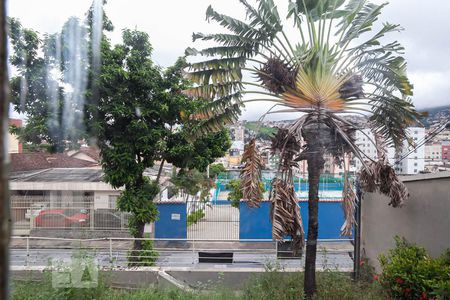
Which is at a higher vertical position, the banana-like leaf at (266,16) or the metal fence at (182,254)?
the banana-like leaf at (266,16)

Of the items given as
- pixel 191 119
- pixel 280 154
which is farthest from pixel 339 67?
pixel 191 119

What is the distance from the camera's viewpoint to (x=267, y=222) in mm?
6793

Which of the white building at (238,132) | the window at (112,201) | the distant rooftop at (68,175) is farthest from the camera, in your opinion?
the window at (112,201)

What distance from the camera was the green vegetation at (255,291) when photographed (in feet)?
11.5

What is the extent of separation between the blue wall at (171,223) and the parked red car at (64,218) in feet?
5.32

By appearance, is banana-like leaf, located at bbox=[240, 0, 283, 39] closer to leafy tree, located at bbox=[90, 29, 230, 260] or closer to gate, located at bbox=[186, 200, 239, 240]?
leafy tree, located at bbox=[90, 29, 230, 260]

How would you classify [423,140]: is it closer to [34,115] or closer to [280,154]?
[280,154]

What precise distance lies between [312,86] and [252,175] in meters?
1.17

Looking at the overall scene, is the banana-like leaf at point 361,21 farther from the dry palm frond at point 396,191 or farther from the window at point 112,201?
the window at point 112,201

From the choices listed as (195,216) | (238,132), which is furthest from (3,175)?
(195,216)

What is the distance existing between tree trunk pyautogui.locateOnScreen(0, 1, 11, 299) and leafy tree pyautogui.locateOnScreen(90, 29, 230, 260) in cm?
511

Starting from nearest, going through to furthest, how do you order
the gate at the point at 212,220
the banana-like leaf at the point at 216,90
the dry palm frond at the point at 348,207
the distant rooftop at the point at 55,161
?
1. the dry palm frond at the point at 348,207
2. the banana-like leaf at the point at 216,90
3. the distant rooftop at the point at 55,161
4. the gate at the point at 212,220

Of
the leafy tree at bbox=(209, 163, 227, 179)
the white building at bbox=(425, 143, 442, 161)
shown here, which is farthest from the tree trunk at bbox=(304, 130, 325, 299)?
the leafy tree at bbox=(209, 163, 227, 179)

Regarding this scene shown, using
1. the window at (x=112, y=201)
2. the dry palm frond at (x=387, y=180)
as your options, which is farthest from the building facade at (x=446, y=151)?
the window at (x=112, y=201)
